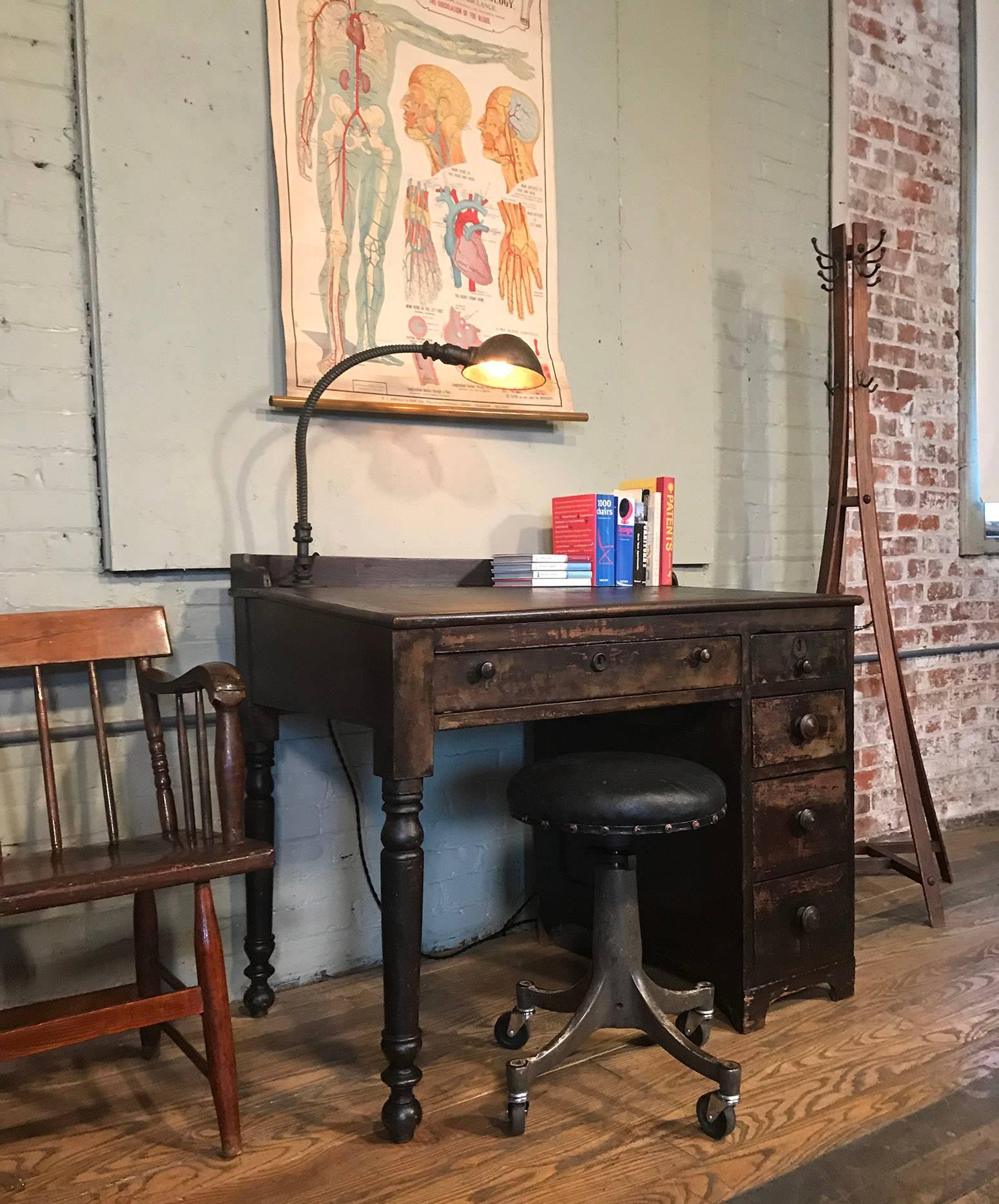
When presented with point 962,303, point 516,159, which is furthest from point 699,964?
point 962,303

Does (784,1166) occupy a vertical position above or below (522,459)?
below

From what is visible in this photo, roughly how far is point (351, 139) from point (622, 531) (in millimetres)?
1140

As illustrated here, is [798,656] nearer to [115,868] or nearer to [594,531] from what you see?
[594,531]

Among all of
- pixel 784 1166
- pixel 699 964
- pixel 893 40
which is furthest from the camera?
pixel 893 40

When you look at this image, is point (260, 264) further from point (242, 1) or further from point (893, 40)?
point (893, 40)

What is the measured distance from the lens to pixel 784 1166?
1.61 m

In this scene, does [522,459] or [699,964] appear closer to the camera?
[699,964]

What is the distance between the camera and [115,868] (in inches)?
63.0

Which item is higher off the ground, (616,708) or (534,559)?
(534,559)

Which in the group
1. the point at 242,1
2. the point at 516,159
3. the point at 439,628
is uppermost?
the point at 242,1

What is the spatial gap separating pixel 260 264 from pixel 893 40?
2525 millimetres

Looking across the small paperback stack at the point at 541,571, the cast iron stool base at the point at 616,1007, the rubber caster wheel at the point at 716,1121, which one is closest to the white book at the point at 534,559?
the small paperback stack at the point at 541,571

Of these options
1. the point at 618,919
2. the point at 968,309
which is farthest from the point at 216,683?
the point at 968,309

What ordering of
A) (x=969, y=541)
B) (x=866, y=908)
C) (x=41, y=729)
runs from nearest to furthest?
(x=41, y=729) → (x=866, y=908) → (x=969, y=541)
